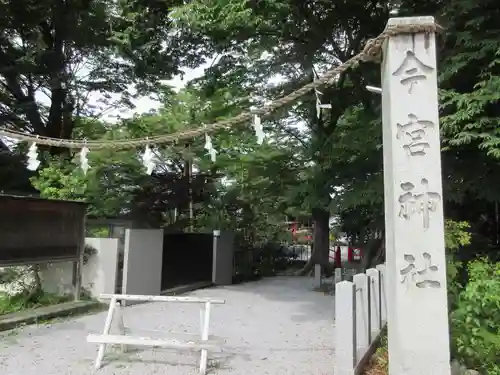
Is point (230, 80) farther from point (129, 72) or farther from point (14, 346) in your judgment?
point (14, 346)

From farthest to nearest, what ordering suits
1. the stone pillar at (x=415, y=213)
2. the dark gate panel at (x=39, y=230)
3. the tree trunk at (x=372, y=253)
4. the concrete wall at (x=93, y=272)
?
the tree trunk at (x=372, y=253), the concrete wall at (x=93, y=272), the dark gate panel at (x=39, y=230), the stone pillar at (x=415, y=213)

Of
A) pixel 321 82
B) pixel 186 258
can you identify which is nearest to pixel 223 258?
pixel 186 258

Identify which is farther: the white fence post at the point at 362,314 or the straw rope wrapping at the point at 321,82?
the white fence post at the point at 362,314

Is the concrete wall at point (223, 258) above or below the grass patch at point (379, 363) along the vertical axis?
above

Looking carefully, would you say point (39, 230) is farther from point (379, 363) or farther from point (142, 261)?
Result: point (379, 363)

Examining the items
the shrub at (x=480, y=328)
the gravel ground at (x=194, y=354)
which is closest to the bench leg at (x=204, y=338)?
the gravel ground at (x=194, y=354)

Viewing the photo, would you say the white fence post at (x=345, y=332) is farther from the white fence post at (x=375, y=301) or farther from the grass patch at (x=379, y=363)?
the white fence post at (x=375, y=301)

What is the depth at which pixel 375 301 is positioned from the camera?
6770 millimetres

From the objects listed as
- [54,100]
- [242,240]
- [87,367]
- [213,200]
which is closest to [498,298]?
[87,367]

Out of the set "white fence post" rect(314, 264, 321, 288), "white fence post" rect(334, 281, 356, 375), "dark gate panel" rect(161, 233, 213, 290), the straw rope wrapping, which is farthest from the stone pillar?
"white fence post" rect(314, 264, 321, 288)

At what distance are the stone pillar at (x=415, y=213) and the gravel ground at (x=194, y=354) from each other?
156 centimetres

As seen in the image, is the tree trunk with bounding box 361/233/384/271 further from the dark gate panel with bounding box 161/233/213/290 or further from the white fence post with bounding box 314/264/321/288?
the dark gate panel with bounding box 161/233/213/290

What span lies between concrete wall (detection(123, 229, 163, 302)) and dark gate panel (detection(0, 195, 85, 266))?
1.10 meters

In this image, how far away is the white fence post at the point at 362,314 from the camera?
5494 mm
